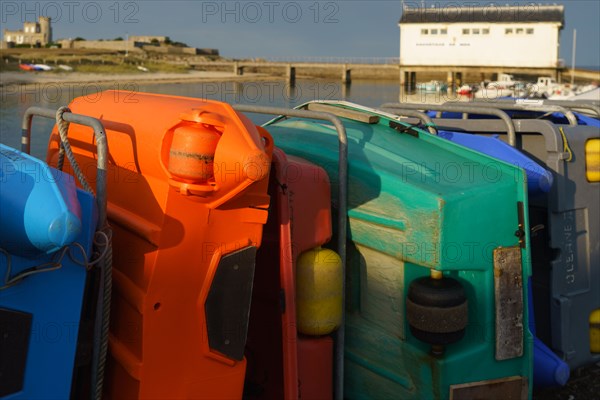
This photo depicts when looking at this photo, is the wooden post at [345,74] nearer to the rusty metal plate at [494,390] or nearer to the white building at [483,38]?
the white building at [483,38]

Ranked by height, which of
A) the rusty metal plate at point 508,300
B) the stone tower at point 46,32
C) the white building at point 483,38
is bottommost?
the rusty metal plate at point 508,300

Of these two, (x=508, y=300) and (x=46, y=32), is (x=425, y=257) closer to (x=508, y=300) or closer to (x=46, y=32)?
(x=508, y=300)

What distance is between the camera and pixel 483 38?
40.3 metres

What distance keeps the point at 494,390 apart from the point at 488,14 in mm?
40656

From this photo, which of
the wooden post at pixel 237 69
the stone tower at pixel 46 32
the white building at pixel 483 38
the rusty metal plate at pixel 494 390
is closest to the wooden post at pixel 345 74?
the wooden post at pixel 237 69

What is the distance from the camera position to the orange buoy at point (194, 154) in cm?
247

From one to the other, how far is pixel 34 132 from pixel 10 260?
51.1ft

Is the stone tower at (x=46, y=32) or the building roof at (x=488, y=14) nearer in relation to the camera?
the building roof at (x=488, y=14)

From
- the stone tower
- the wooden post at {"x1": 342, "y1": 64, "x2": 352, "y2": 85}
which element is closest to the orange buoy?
the wooden post at {"x1": 342, "y1": 64, "x2": 352, "y2": 85}

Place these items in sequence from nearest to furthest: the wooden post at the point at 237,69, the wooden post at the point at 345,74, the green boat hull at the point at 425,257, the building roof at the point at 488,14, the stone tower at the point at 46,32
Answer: the green boat hull at the point at 425,257, the building roof at the point at 488,14, the wooden post at the point at 345,74, the wooden post at the point at 237,69, the stone tower at the point at 46,32

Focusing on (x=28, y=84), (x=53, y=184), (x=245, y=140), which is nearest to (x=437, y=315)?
(x=245, y=140)

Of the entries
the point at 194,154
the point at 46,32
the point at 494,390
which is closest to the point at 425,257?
the point at 494,390

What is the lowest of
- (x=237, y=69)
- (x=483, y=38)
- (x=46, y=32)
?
(x=237, y=69)

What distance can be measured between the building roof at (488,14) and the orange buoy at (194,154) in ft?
131
